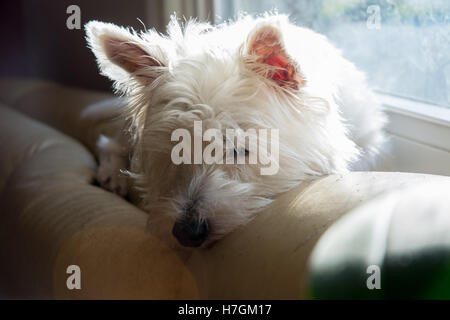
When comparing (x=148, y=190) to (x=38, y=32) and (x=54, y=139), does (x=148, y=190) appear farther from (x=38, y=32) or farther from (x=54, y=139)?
(x=38, y=32)

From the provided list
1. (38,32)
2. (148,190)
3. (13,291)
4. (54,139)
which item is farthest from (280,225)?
A: (38,32)

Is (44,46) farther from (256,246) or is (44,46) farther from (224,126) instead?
(256,246)

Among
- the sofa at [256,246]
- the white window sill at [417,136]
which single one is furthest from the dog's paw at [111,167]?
the white window sill at [417,136]

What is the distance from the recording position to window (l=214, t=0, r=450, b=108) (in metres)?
1.42

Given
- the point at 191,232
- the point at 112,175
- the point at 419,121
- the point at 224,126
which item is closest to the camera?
the point at 191,232

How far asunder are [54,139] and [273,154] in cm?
131

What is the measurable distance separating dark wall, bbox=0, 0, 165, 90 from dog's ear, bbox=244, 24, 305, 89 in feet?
6.70

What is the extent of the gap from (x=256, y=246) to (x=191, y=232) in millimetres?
181

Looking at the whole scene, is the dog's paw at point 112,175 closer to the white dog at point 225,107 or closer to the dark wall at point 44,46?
the white dog at point 225,107

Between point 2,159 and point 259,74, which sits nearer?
point 259,74

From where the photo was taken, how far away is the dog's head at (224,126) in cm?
104

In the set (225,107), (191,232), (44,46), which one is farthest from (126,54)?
(44,46)

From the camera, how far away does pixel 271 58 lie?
3.67 ft

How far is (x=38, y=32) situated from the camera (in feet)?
10.3
